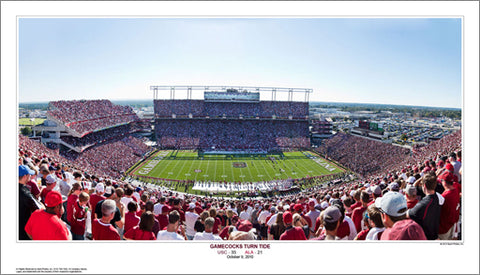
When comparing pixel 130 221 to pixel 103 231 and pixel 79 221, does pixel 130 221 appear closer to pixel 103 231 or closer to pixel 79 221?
A: pixel 103 231

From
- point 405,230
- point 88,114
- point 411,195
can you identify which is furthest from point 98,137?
point 405,230

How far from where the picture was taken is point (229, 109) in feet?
142

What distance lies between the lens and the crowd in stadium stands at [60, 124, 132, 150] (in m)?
24.2

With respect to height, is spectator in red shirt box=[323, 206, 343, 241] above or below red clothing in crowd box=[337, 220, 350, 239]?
above

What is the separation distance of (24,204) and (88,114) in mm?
31119

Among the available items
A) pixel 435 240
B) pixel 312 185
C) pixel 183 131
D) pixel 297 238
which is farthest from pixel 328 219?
pixel 183 131

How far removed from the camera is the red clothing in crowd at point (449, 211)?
11.8ft

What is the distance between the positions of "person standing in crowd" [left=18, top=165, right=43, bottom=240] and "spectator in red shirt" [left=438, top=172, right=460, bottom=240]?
18.6 feet

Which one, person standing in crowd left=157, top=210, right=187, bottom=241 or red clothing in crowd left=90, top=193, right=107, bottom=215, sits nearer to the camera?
person standing in crowd left=157, top=210, right=187, bottom=241

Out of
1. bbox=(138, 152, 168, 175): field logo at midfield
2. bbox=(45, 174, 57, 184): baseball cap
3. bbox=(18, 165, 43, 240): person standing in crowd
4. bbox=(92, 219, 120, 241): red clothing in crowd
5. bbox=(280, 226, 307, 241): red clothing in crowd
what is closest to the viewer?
bbox=(92, 219, 120, 241): red clothing in crowd

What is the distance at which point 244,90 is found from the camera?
4553cm

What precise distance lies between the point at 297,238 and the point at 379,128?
1195 inches

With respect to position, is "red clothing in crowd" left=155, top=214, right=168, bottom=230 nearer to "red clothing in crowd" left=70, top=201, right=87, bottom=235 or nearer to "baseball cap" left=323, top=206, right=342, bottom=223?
"red clothing in crowd" left=70, top=201, right=87, bottom=235

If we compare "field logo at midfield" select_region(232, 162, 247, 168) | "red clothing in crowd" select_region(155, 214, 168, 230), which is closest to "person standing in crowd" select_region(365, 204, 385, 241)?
"red clothing in crowd" select_region(155, 214, 168, 230)
